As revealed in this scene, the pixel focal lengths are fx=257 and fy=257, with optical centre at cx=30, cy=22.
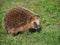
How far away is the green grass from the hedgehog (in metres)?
0.17

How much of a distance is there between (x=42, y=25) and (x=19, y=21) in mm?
885

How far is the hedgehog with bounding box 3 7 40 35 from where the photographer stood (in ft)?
23.3

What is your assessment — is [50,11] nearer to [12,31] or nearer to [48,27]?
[48,27]

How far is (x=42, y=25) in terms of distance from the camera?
25.2 feet

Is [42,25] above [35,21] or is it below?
below

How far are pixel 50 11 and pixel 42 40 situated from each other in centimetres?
184

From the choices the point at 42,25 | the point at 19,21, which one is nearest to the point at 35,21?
the point at 19,21

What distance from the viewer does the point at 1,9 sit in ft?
29.2

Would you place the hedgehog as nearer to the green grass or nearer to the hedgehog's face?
the hedgehog's face

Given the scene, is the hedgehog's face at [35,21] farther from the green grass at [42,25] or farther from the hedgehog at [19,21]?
the green grass at [42,25]

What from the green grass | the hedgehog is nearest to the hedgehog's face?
the hedgehog

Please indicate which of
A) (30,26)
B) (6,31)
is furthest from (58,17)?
(6,31)

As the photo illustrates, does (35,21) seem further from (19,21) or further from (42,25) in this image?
(42,25)

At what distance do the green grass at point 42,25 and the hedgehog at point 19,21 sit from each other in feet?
0.56
